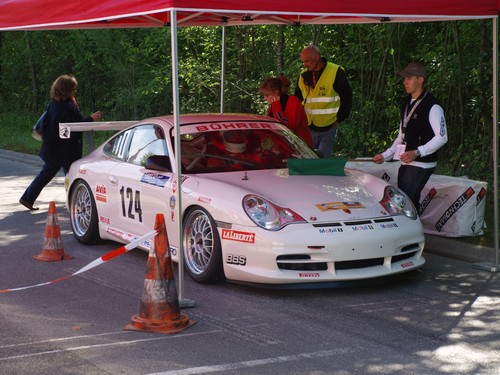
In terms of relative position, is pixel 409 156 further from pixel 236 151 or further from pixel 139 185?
pixel 139 185

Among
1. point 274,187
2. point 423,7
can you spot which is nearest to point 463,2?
point 423,7

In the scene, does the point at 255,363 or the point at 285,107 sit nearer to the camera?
the point at 255,363

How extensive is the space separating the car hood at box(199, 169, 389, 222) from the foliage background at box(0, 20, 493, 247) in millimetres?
5734

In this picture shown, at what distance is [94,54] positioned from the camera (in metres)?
28.4

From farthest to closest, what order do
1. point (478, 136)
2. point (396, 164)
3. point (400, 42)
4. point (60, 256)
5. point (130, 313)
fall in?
point (400, 42), point (478, 136), point (396, 164), point (60, 256), point (130, 313)

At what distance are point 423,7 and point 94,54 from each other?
21.5 metres

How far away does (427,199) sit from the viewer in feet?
32.5

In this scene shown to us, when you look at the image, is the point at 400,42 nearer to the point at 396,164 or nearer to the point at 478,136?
the point at 478,136

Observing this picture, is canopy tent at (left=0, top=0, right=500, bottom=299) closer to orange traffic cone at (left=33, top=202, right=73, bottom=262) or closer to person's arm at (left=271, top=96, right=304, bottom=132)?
orange traffic cone at (left=33, top=202, right=73, bottom=262)

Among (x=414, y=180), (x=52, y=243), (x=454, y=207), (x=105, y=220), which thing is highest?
(x=414, y=180)

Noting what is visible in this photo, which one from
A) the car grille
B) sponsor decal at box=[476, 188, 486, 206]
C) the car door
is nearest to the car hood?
the car grille

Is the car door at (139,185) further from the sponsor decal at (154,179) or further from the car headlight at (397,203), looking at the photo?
the car headlight at (397,203)

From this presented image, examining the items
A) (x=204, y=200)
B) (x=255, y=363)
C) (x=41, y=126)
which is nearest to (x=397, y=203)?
(x=204, y=200)

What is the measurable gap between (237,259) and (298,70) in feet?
36.6
